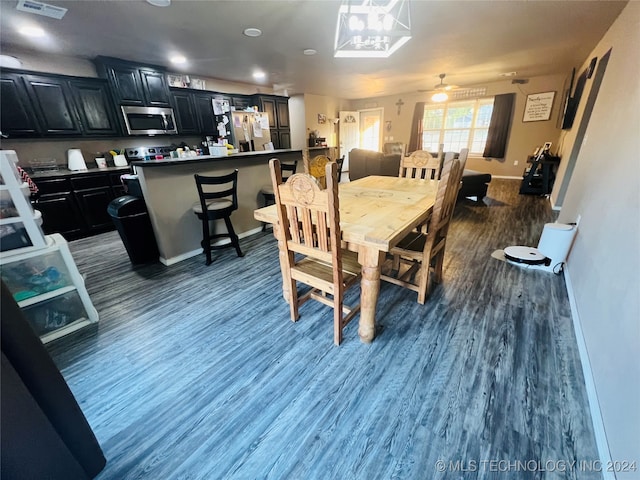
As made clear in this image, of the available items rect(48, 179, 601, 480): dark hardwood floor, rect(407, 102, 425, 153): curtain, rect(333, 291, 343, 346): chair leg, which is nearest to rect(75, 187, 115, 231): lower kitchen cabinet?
rect(48, 179, 601, 480): dark hardwood floor

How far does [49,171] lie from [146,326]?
3496 millimetres

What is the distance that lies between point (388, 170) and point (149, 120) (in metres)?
4.46

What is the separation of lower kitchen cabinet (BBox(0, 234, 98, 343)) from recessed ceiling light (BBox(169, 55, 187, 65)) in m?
3.43

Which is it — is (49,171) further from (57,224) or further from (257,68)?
(257,68)

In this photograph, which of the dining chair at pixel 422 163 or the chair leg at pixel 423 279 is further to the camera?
the dining chair at pixel 422 163

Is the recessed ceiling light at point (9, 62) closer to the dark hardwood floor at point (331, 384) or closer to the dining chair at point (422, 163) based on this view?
the dark hardwood floor at point (331, 384)

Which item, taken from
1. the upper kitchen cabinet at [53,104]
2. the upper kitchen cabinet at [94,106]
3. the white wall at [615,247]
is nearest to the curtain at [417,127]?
the white wall at [615,247]

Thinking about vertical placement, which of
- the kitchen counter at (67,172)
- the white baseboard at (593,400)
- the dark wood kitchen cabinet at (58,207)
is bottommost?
the white baseboard at (593,400)

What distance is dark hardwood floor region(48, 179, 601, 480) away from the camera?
1052 mm

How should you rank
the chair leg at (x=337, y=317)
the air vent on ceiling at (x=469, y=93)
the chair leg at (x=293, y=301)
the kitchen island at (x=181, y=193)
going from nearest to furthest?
the chair leg at (x=337, y=317), the chair leg at (x=293, y=301), the kitchen island at (x=181, y=193), the air vent on ceiling at (x=469, y=93)

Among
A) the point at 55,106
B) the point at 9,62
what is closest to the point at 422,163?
the point at 55,106

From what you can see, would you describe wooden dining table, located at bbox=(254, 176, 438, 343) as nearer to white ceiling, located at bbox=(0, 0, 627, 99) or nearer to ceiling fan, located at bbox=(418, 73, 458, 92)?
white ceiling, located at bbox=(0, 0, 627, 99)

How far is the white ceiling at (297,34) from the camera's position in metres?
2.42

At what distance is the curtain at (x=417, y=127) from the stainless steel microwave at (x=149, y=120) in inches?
271
